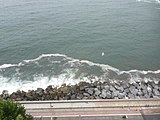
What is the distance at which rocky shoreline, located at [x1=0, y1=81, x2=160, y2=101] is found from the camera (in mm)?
52062

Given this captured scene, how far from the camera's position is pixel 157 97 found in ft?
171

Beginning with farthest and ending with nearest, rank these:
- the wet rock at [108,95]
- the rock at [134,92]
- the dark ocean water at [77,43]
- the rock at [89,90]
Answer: the dark ocean water at [77,43], the rock at [134,92], the rock at [89,90], the wet rock at [108,95]

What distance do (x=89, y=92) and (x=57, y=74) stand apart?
13898 mm

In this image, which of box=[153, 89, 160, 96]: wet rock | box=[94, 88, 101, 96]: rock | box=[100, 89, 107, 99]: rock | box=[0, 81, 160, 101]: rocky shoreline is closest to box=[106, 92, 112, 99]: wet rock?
box=[0, 81, 160, 101]: rocky shoreline

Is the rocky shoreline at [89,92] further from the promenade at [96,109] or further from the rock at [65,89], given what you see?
the promenade at [96,109]

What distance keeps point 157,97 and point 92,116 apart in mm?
15230

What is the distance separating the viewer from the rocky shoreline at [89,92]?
5206 centimetres

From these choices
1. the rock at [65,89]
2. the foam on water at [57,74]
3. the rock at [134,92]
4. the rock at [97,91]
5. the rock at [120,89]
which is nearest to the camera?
the rock at [97,91]

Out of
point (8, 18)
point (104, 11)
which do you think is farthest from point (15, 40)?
point (104, 11)

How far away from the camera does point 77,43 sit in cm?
7894

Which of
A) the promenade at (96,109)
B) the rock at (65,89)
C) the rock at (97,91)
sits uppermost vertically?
the rock at (65,89)

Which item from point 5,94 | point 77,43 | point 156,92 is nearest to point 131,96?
point 156,92

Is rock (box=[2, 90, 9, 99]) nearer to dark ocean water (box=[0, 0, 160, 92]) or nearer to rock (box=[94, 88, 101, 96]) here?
dark ocean water (box=[0, 0, 160, 92])

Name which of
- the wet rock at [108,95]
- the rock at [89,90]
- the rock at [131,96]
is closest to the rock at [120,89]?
the rock at [131,96]
